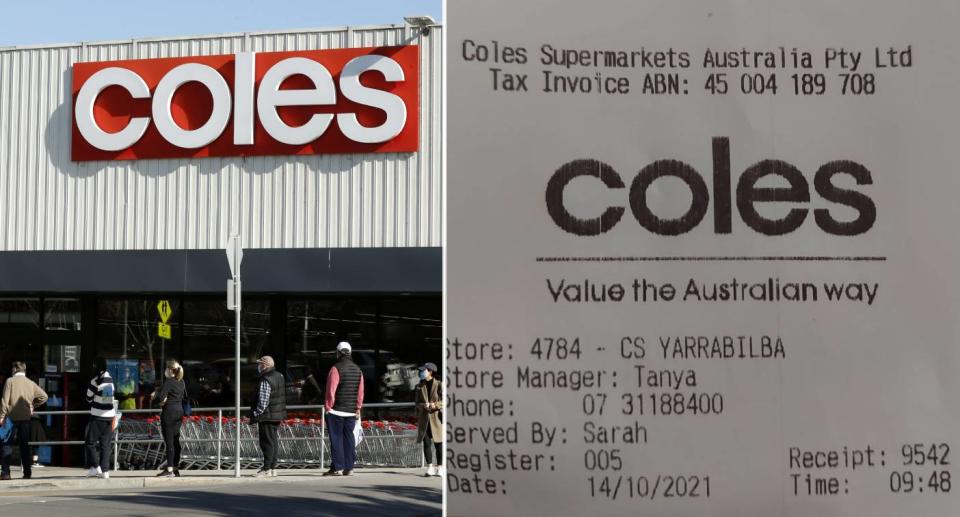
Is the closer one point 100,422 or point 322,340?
point 100,422

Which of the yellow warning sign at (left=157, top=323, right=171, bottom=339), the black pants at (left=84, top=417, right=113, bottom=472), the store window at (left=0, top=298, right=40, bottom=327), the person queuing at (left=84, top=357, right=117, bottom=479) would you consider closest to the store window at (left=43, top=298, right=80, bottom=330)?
the store window at (left=0, top=298, right=40, bottom=327)

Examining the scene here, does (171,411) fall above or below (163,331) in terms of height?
below

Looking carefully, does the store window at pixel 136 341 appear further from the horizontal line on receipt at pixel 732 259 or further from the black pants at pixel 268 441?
the horizontal line on receipt at pixel 732 259

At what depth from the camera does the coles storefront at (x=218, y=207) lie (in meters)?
19.6

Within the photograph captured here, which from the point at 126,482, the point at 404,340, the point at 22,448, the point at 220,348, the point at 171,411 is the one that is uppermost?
the point at 404,340

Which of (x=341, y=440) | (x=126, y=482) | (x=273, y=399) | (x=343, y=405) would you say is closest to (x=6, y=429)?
(x=126, y=482)

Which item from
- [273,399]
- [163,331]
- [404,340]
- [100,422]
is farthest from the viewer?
[163,331]

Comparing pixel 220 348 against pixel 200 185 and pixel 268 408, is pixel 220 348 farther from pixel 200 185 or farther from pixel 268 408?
pixel 268 408

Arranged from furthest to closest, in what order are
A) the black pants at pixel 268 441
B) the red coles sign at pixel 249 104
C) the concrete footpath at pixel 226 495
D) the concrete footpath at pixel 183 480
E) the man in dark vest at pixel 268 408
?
the red coles sign at pixel 249 104
the black pants at pixel 268 441
the man in dark vest at pixel 268 408
the concrete footpath at pixel 183 480
the concrete footpath at pixel 226 495

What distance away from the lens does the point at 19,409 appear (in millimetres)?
17234

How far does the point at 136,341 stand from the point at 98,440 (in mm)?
4207

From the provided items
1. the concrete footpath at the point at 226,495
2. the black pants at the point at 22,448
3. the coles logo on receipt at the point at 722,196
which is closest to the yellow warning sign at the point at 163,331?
the concrete footpath at the point at 226,495

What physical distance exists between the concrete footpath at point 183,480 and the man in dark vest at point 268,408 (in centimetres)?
41

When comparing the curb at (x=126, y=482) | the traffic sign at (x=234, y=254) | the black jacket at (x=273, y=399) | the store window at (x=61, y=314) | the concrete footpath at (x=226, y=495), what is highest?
the traffic sign at (x=234, y=254)
